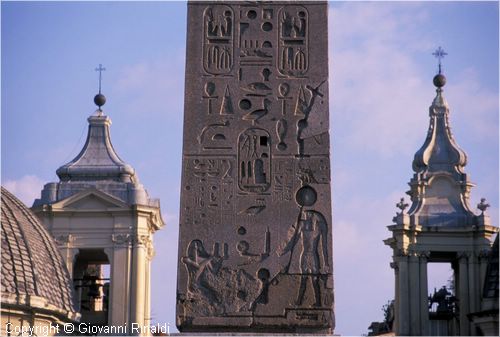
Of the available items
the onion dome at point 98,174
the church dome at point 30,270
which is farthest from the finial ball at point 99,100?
the church dome at point 30,270

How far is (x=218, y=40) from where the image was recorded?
67.4 feet

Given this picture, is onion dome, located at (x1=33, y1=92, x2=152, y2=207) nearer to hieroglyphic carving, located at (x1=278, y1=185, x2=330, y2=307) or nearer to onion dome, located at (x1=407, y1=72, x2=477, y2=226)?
onion dome, located at (x1=407, y1=72, x2=477, y2=226)

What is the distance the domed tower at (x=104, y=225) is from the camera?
54.7 metres

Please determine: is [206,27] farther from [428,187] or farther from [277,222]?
[428,187]

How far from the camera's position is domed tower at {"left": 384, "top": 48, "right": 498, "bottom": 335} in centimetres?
5588

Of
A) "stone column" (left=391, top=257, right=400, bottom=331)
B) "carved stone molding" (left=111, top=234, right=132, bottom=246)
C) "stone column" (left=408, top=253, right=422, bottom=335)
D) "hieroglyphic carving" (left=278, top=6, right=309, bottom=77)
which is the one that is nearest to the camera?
"hieroglyphic carving" (left=278, top=6, right=309, bottom=77)

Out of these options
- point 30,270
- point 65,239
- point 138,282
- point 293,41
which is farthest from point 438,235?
point 293,41

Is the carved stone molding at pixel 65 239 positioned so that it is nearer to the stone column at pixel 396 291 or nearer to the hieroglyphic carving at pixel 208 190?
the stone column at pixel 396 291

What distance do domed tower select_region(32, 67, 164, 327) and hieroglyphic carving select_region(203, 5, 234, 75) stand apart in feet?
109

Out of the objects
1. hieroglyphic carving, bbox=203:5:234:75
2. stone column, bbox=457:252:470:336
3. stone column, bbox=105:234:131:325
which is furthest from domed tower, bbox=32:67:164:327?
hieroglyphic carving, bbox=203:5:234:75

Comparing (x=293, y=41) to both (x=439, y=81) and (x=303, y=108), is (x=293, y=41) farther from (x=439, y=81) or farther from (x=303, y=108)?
(x=439, y=81)

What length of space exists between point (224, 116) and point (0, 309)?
1947cm

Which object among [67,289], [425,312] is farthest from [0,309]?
[425,312]

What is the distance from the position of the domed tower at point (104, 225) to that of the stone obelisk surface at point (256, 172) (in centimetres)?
3331
